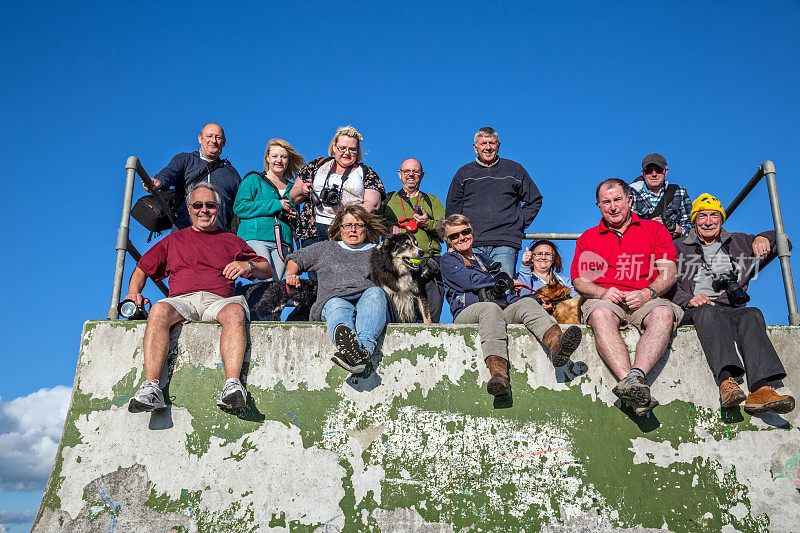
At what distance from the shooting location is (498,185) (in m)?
6.80

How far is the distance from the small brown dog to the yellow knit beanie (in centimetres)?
131

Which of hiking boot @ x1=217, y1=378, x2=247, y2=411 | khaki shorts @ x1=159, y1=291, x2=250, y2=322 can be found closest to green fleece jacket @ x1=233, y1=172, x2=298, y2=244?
khaki shorts @ x1=159, y1=291, x2=250, y2=322

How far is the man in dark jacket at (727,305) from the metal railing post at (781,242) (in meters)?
0.21

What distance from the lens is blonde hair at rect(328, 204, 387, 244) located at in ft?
19.1

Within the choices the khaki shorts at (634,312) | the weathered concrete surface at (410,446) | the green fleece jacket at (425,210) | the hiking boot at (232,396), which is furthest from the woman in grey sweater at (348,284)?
the khaki shorts at (634,312)

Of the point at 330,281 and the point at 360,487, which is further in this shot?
the point at 330,281

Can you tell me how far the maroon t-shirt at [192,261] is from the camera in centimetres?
522

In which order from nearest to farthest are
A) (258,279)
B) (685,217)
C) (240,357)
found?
(240,357) < (258,279) < (685,217)

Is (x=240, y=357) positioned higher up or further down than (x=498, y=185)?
further down

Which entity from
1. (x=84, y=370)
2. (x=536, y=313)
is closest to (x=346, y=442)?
(x=536, y=313)

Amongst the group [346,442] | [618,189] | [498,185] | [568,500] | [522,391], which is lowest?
[568,500]

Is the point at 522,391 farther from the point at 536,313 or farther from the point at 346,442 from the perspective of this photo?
the point at 346,442

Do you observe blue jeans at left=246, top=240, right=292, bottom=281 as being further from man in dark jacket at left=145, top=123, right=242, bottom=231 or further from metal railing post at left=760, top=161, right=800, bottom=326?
metal railing post at left=760, top=161, right=800, bottom=326

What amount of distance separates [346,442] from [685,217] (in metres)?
4.34
